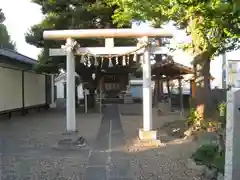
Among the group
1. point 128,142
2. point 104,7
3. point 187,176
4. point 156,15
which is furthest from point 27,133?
point 104,7

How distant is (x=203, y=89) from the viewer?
13914 millimetres

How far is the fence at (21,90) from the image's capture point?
64.0ft

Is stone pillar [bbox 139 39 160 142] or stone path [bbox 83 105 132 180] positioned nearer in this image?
stone path [bbox 83 105 132 180]

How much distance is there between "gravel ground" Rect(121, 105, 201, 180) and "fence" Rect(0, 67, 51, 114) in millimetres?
9047

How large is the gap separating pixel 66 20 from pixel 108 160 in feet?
47.1

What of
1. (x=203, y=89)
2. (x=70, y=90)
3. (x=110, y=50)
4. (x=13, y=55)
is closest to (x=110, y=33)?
(x=110, y=50)

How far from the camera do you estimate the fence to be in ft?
64.0

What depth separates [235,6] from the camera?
12.4 feet

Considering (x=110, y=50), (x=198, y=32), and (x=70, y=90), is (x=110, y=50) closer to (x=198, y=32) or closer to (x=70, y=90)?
(x=70, y=90)

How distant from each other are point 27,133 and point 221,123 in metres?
7.04

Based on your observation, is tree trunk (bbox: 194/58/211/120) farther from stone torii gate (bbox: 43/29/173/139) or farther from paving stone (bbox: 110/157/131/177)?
paving stone (bbox: 110/157/131/177)

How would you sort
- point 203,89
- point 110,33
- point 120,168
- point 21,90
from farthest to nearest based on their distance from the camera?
1. point 21,90
2. point 203,89
3. point 110,33
4. point 120,168

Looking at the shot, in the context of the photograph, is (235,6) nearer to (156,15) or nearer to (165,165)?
(165,165)

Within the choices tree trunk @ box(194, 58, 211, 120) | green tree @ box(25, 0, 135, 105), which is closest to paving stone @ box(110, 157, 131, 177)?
tree trunk @ box(194, 58, 211, 120)
